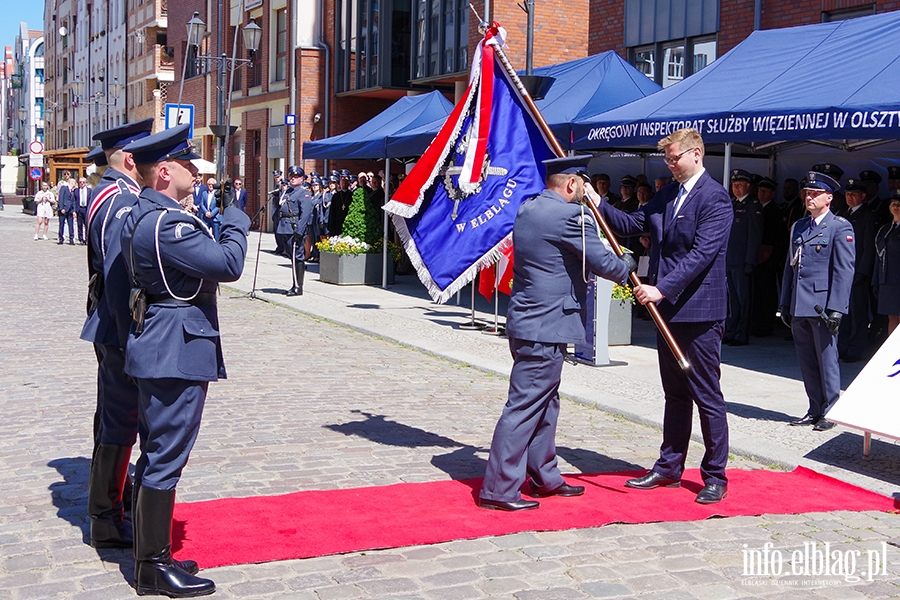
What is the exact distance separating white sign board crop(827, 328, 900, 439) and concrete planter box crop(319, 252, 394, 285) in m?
12.9

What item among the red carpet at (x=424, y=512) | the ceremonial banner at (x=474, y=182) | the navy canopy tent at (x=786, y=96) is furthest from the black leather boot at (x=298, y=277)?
the red carpet at (x=424, y=512)

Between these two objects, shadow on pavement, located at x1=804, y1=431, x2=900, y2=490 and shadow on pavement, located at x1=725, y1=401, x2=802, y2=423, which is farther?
shadow on pavement, located at x1=725, y1=401, x2=802, y2=423

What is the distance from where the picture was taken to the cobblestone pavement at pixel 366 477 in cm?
466

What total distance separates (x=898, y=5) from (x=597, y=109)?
3.97 meters

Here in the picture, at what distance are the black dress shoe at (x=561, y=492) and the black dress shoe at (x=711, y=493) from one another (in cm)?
68

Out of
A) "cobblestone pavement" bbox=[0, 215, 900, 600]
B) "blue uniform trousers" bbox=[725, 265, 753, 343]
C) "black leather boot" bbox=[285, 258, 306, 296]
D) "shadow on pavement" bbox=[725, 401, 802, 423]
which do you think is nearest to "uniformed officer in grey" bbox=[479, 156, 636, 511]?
"cobblestone pavement" bbox=[0, 215, 900, 600]

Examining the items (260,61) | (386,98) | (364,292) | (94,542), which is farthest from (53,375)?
(260,61)

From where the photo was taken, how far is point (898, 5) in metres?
13.3

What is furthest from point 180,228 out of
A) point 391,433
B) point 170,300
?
point 391,433

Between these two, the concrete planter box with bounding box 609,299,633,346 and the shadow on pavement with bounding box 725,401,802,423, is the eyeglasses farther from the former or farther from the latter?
the concrete planter box with bounding box 609,299,633,346

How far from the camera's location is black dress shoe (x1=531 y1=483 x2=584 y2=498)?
6070mm

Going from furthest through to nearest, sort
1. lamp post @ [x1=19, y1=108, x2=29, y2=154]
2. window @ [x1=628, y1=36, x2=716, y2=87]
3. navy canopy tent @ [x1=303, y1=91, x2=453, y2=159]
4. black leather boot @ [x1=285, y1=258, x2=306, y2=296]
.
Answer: lamp post @ [x1=19, y1=108, x2=29, y2=154] → navy canopy tent @ [x1=303, y1=91, x2=453, y2=159] → black leather boot @ [x1=285, y1=258, x2=306, y2=296] → window @ [x1=628, y1=36, x2=716, y2=87]

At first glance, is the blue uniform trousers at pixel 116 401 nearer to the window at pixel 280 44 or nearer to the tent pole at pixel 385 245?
the tent pole at pixel 385 245

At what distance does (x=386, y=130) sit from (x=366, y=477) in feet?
43.0
